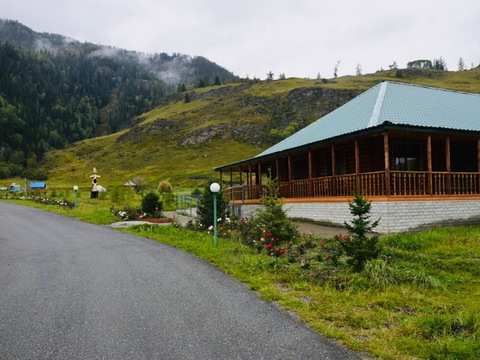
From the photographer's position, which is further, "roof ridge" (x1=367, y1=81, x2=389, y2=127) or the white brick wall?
"roof ridge" (x1=367, y1=81, x2=389, y2=127)

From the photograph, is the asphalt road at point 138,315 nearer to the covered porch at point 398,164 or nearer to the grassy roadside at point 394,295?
the grassy roadside at point 394,295

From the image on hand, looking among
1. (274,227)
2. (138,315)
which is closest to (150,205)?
(274,227)

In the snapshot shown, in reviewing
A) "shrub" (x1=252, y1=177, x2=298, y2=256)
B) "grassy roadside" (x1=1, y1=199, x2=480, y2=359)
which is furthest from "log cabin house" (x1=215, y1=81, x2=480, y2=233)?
"grassy roadside" (x1=1, y1=199, x2=480, y2=359)

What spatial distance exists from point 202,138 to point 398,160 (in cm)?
7875

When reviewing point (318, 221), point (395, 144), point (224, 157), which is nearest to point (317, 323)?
point (318, 221)

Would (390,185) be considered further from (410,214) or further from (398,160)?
(398,160)

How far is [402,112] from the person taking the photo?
51.2ft

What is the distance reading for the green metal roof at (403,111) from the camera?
49.1 feet

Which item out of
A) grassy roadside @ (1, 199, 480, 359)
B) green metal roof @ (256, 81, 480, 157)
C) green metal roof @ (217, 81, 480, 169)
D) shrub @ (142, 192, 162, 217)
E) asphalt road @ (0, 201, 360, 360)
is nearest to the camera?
asphalt road @ (0, 201, 360, 360)

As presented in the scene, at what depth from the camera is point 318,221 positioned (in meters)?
16.2

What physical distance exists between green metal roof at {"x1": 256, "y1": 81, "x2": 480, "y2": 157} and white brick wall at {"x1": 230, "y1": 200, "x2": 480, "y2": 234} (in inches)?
119

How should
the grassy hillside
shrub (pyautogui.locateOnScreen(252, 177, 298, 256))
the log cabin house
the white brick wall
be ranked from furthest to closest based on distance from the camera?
1. the grassy hillside
2. the log cabin house
3. the white brick wall
4. shrub (pyautogui.locateOnScreen(252, 177, 298, 256))

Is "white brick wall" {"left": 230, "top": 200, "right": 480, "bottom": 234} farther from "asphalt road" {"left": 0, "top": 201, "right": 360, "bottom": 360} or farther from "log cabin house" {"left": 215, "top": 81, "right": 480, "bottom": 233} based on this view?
"asphalt road" {"left": 0, "top": 201, "right": 360, "bottom": 360}

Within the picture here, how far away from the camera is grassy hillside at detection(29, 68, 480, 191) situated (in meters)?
80.3
